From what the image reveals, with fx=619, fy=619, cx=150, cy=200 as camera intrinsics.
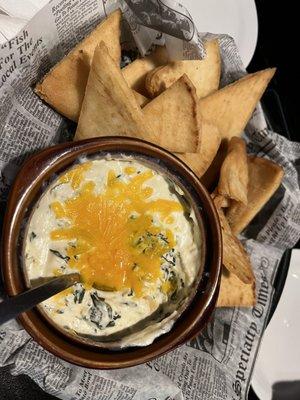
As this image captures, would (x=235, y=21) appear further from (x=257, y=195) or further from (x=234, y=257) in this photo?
(x=234, y=257)

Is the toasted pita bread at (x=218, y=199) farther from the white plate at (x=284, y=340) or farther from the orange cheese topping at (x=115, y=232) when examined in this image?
the white plate at (x=284, y=340)

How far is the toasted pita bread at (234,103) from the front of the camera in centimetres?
148

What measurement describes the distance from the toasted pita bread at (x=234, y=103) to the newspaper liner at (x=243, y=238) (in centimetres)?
11

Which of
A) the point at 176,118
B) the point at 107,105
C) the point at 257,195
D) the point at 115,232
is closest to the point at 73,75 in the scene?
the point at 107,105

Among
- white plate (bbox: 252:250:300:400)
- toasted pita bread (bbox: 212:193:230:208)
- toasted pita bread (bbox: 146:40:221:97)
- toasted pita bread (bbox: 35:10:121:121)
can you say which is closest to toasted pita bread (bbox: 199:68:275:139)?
toasted pita bread (bbox: 146:40:221:97)

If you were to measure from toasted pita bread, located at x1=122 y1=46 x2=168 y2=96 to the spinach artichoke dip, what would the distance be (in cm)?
28

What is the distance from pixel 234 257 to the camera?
1385 millimetres

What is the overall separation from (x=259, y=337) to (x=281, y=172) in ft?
1.39

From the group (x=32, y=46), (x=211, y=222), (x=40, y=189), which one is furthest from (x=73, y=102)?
(x=211, y=222)

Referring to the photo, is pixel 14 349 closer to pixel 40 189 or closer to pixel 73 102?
pixel 40 189

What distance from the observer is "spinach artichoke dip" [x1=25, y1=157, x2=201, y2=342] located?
3.98 ft

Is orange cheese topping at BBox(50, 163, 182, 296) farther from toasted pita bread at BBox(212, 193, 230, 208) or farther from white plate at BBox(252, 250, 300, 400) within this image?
white plate at BBox(252, 250, 300, 400)

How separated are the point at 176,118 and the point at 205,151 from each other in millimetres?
130

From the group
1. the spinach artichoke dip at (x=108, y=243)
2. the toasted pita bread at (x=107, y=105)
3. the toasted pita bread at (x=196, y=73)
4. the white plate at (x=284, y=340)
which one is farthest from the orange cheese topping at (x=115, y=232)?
the white plate at (x=284, y=340)
